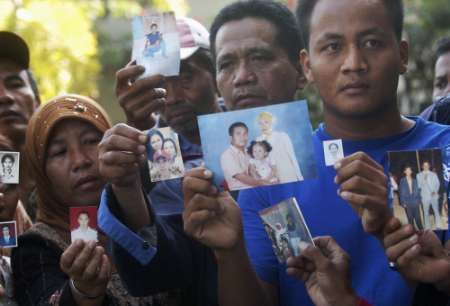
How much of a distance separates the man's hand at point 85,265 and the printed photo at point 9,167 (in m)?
0.44

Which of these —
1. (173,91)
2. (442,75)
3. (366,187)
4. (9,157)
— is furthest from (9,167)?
(442,75)

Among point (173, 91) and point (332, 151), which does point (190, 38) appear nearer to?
point (173, 91)

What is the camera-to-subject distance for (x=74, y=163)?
2977 mm

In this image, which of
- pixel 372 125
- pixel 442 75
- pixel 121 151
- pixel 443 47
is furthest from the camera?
pixel 443 47

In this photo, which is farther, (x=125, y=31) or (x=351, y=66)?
(x=125, y=31)

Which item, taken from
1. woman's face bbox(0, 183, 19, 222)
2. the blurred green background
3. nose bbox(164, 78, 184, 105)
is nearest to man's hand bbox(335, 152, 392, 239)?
nose bbox(164, 78, 184, 105)

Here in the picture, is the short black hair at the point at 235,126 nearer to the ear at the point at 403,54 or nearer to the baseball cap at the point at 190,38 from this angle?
the ear at the point at 403,54

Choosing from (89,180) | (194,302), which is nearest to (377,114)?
Result: (194,302)

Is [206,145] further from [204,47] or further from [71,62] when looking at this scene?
[71,62]

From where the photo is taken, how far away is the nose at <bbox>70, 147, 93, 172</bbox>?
2.97m

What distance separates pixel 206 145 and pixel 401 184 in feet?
1.88

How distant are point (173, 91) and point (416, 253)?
4.90 feet

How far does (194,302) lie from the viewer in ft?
9.06

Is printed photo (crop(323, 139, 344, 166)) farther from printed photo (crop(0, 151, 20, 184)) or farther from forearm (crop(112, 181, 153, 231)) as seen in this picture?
printed photo (crop(0, 151, 20, 184))
